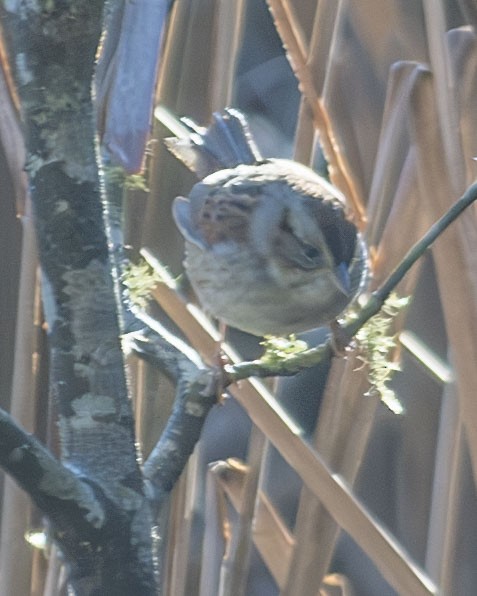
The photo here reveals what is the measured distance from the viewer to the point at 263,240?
1031 mm

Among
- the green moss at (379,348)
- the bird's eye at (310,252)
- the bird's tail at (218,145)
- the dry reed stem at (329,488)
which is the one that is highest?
the bird's tail at (218,145)

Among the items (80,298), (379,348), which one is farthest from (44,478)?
(379,348)

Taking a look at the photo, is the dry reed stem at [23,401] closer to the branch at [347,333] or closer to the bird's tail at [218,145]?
the bird's tail at [218,145]

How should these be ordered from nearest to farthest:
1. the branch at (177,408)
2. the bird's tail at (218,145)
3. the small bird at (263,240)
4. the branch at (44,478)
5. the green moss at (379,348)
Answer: the branch at (44,478) < the branch at (177,408) < the green moss at (379,348) < the small bird at (263,240) < the bird's tail at (218,145)

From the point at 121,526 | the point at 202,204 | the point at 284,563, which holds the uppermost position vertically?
the point at 202,204

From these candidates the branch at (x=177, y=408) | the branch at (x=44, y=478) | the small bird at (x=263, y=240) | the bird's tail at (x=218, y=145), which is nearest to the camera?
the branch at (x=44, y=478)

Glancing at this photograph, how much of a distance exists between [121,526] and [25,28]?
0.87 ft

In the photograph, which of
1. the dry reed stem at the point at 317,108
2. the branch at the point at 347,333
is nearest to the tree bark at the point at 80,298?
the branch at the point at 347,333

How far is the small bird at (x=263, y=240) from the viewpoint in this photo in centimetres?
93

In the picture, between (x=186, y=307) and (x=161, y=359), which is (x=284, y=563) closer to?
(x=186, y=307)

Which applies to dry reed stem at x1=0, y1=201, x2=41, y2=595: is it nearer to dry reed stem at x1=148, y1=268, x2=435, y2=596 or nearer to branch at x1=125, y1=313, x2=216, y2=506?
dry reed stem at x1=148, y1=268, x2=435, y2=596

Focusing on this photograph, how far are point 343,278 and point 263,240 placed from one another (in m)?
0.14

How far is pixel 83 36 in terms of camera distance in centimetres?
51

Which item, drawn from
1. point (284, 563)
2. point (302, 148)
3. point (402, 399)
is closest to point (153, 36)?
point (302, 148)
